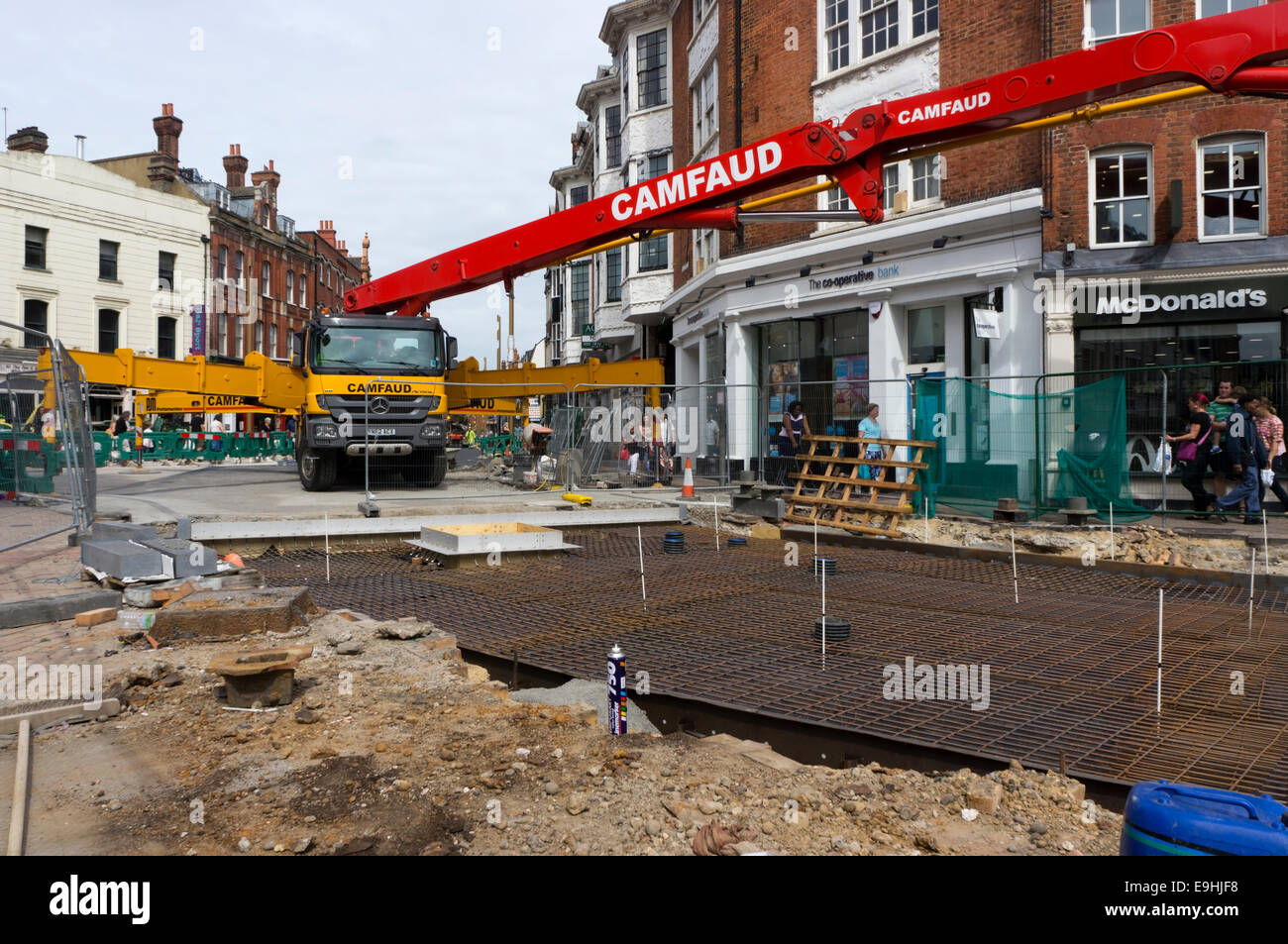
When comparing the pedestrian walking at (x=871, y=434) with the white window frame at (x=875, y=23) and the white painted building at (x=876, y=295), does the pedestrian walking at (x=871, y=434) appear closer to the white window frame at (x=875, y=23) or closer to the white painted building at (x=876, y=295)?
the white painted building at (x=876, y=295)

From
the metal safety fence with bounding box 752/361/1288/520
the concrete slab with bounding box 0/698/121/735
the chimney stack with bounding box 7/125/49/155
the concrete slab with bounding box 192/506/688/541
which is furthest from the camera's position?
the chimney stack with bounding box 7/125/49/155

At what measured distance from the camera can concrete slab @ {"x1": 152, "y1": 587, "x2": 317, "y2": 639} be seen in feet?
21.0

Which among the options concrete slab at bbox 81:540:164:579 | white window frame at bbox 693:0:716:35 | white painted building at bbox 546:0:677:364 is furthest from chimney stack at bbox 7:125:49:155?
concrete slab at bbox 81:540:164:579

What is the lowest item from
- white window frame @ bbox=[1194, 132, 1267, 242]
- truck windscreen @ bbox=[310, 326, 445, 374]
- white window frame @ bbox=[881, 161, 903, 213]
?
truck windscreen @ bbox=[310, 326, 445, 374]

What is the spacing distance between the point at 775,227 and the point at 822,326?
8.97ft

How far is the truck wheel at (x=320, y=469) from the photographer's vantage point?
15758 mm

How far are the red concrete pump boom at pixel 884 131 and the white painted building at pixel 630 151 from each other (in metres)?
15.0

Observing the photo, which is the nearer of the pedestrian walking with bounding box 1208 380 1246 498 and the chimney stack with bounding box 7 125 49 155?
the pedestrian walking with bounding box 1208 380 1246 498

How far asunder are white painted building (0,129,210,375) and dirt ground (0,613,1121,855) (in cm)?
3300

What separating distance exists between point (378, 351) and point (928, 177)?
1162 cm

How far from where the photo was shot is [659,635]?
689 centimetres

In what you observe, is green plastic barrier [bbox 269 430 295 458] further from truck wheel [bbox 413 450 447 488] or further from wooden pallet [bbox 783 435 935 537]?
wooden pallet [bbox 783 435 935 537]
